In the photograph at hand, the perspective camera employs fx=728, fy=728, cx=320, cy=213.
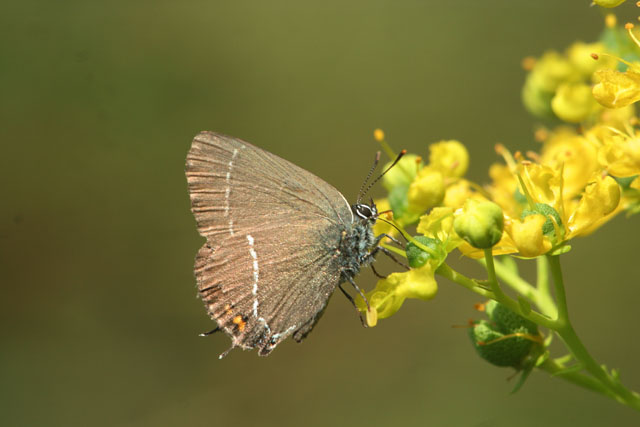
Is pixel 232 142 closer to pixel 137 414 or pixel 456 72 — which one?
pixel 137 414

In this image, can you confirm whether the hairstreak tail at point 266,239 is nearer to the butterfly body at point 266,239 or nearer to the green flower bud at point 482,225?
the butterfly body at point 266,239

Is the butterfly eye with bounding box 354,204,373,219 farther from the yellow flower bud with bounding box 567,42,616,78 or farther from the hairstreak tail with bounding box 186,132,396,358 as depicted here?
the yellow flower bud with bounding box 567,42,616,78

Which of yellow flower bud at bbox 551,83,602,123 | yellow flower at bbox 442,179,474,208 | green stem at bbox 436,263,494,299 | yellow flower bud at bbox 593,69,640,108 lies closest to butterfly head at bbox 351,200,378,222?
yellow flower at bbox 442,179,474,208

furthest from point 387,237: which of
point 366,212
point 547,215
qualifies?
point 547,215

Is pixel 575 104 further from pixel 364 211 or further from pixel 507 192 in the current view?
pixel 364 211

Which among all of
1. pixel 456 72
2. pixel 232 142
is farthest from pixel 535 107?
pixel 456 72
